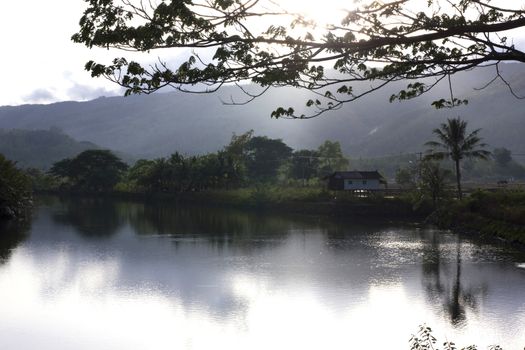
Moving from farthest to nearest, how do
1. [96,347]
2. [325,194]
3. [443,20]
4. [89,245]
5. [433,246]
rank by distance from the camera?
[325,194] < [89,245] < [433,246] < [96,347] < [443,20]

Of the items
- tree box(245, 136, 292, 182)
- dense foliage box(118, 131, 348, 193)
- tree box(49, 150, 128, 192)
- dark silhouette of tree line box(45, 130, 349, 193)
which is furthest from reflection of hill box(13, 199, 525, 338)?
tree box(245, 136, 292, 182)

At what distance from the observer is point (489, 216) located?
5500cm

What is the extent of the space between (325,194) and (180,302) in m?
58.9

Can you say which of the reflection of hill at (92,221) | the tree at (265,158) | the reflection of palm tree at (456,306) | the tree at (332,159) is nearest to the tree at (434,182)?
the reflection of palm tree at (456,306)

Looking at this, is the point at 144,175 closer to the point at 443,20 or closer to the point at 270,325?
the point at 270,325

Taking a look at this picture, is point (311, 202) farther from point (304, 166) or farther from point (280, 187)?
point (304, 166)

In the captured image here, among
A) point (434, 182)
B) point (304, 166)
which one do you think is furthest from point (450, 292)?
point (304, 166)

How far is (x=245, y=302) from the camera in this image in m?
28.0

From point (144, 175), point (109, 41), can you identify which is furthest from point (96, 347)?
point (144, 175)

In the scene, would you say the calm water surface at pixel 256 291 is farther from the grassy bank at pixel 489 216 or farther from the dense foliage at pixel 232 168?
the dense foliage at pixel 232 168

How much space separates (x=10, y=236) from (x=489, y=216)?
4672cm

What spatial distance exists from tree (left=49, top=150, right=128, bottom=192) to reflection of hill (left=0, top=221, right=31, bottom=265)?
72.7 metres

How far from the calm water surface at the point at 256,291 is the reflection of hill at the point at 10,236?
0.17 m

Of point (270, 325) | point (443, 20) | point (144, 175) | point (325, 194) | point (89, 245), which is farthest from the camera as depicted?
point (144, 175)
